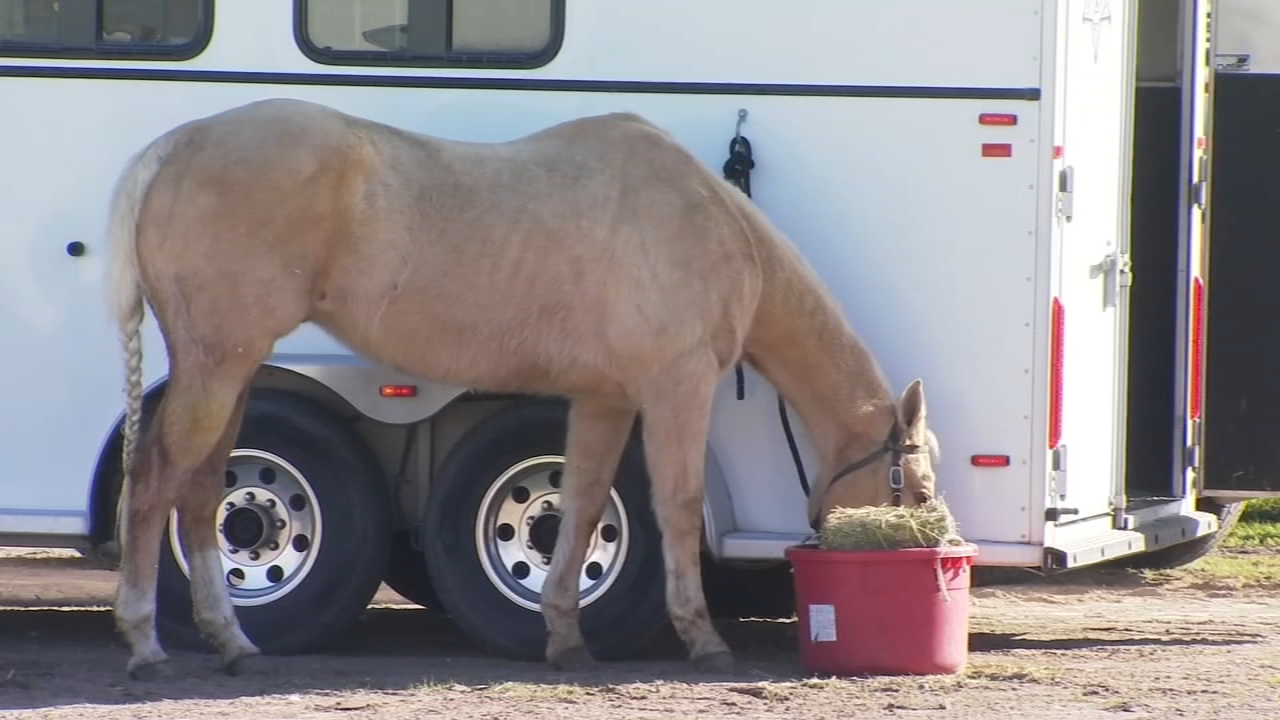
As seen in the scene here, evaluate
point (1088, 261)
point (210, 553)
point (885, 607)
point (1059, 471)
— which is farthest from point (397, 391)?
point (1088, 261)

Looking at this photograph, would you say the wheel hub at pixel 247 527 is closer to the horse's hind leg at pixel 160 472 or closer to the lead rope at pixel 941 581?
the horse's hind leg at pixel 160 472

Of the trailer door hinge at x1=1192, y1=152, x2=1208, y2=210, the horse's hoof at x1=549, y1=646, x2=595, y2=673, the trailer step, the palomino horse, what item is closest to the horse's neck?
the palomino horse

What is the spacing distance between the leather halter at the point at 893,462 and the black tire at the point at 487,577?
0.76 m

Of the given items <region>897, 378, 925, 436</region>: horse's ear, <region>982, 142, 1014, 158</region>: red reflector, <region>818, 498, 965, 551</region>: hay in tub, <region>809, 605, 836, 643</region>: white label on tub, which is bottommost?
<region>809, 605, 836, 643</region>: white label on tub

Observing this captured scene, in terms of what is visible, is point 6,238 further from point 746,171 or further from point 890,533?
point 890,533

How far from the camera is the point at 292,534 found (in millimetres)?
6789

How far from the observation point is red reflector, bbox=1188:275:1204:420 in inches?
297

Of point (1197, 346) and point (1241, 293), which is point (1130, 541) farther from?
point (1241, 293)

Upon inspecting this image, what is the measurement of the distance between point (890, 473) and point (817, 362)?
483 millimetres

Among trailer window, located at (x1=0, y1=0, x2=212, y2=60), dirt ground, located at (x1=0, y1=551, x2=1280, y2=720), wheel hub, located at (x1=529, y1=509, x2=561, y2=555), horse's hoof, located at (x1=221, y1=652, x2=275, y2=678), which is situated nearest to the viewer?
dirt ground, located at (x1=0, y1=551, x2=1280, y2=720)

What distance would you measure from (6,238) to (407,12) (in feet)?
5.64

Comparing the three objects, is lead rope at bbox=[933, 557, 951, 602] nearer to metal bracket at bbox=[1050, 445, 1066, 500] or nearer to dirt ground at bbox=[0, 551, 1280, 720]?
dirt ground at bbox=[0, 551, 1280, 720]

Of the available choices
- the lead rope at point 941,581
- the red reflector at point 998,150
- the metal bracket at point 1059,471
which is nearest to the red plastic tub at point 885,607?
the lead rope at point 941,581

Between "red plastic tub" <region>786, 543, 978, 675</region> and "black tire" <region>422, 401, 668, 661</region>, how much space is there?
29.3 inches
